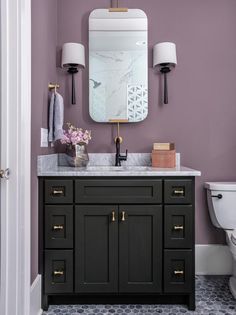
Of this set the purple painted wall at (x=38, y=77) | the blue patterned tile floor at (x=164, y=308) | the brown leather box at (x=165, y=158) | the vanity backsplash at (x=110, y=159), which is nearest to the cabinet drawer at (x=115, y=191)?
the purple painted wall at (x=38, y=77)

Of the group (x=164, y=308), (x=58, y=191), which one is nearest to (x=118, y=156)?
(x=58, y=191)

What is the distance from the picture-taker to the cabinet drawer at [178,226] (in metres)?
1.64

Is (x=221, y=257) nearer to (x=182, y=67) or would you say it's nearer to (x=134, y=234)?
(x=134, y=234)


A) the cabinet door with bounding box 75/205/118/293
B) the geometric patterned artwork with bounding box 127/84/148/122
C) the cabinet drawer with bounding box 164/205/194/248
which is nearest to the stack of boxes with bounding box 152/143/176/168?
the geometric patterned artwork with bounding box 127/84/148/122

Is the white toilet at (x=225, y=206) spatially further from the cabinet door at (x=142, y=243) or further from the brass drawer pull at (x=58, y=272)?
the brass drawer pull at (x=58, y=272)

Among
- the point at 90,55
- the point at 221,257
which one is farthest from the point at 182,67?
the point at 221,257

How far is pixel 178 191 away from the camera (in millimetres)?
1639

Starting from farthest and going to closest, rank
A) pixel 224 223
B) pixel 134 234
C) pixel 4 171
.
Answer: pixel 224 223
pixel 134 234
pixel 4 171

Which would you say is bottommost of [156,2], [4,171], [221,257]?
[221,257]

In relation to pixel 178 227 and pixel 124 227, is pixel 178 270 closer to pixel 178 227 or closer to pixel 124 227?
pixel 178 227

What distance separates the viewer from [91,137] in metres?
2.21

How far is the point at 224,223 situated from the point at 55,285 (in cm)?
125

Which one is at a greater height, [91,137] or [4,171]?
[91,137]

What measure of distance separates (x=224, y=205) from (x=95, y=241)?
3.26ft
